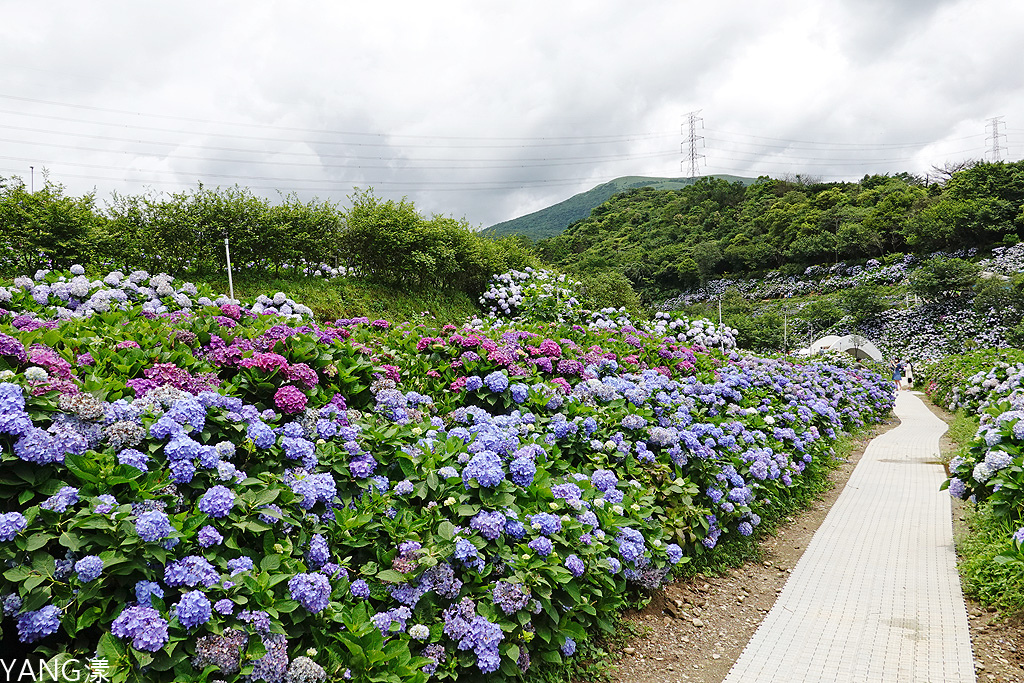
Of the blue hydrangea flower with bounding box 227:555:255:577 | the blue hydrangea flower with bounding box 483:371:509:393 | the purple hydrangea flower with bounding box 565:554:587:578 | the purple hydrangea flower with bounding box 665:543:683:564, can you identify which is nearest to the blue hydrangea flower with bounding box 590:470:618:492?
the purple hydrangea flower with bounding box 665:543:683:564

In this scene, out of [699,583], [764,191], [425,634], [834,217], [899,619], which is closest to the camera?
[425,634]

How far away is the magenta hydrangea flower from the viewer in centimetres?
281

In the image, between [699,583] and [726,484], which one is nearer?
[699,583]

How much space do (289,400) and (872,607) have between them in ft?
11.1

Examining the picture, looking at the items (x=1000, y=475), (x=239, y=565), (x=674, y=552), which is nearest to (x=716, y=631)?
(x=674, y=552)

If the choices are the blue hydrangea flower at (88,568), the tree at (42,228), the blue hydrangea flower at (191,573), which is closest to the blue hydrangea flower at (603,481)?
the blue hydrangea flower at (191,573)

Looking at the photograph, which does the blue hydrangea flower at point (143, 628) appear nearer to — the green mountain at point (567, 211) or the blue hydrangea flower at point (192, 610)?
the blue hydrangea flower at point (192, 610)

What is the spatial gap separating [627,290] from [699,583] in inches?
406

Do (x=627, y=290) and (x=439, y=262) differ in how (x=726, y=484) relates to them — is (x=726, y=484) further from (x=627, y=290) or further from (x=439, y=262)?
(x=627, y=290)

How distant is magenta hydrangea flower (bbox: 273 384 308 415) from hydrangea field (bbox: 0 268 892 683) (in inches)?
0.4

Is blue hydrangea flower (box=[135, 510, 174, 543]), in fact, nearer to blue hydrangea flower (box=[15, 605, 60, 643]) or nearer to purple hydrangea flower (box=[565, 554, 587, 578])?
blue hydrangea flower (box=[15, 605, 60, 643])

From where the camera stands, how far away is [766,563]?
4070mm

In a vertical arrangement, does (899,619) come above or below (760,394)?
below

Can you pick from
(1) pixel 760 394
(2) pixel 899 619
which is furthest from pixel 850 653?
(1) pixel 760 394
